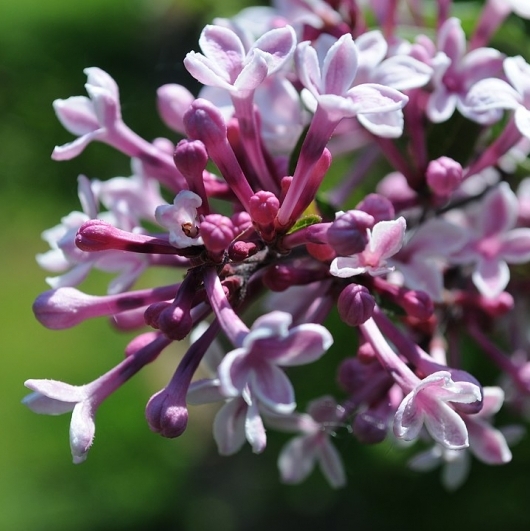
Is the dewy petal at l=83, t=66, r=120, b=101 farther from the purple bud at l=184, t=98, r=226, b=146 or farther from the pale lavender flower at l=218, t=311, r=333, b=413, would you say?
the pale lavender flower at l=218, t=311, r=333, b=413

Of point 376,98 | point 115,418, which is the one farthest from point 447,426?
point 115,418

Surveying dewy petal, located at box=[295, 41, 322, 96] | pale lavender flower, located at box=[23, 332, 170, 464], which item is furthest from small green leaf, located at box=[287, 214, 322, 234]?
pale lavender flower, located at box=[23, 332, 170, 464]

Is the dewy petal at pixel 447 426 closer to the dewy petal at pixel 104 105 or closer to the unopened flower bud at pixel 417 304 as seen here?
the unopened flower bud at pixel 417 304


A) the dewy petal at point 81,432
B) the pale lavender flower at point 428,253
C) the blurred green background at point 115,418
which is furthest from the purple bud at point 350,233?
the blurred green background at point 115,418

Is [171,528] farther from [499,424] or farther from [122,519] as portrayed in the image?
[499,424]

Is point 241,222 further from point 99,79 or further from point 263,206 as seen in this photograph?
point 99,79

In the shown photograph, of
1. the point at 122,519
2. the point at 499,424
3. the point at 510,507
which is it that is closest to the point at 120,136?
the point at 499,424
